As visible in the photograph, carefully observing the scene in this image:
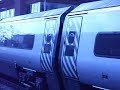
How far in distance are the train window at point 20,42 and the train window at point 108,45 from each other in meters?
3.52

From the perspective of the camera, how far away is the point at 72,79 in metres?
8.05

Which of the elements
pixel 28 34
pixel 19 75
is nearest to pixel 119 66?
pixel 28 34

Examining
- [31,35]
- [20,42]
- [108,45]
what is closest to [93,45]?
[108,45]

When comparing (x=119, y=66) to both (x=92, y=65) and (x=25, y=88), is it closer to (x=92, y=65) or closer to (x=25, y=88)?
(x=92, y=65)

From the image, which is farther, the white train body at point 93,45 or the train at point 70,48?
the train at point 70,48

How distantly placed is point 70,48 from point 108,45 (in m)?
1.36

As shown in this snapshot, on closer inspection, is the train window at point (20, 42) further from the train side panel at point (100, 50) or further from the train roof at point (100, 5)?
the train side panel at point (100, 50)

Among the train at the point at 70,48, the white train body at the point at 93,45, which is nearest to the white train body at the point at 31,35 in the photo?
the train at the point at 70,48

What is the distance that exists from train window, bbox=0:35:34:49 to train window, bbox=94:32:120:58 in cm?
352

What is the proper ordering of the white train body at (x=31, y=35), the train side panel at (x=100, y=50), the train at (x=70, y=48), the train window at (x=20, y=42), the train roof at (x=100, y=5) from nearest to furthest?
1. the train side panel at (x=100, y=50)
2. the train at (x=70, y=48)
3. the train roof at (x=100, y=5)
4. the white train body at (x=31, y=35)
5. the train window at (x=20, y=42)

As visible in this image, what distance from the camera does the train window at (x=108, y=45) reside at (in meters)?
6.68

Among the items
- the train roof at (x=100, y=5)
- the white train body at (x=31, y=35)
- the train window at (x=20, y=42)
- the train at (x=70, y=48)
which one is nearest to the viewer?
the train at (x=70, y=48)

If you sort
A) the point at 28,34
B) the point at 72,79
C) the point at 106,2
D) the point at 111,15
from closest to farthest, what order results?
the point at 111,15 → the point at 106,2 → the point at 72,79 → the point at 28,34

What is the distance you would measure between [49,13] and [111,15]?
10.4 ft
